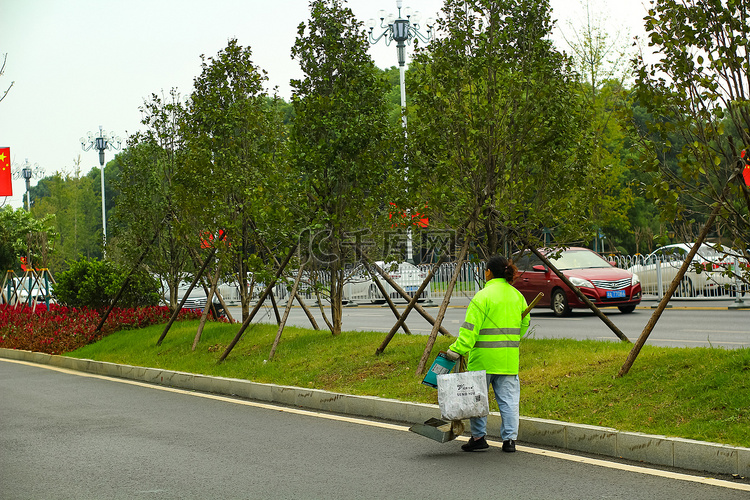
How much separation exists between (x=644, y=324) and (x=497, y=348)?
11024 millimetres

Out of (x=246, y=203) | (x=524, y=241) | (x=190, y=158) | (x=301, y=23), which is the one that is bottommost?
(x=524, y=241)

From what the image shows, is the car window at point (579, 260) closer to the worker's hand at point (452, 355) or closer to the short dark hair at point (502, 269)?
the short dark hair at point (502, 269)

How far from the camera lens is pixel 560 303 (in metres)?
20.7

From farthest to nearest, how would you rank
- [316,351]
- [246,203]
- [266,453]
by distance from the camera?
[246,203] → [316,351] → [266,453]

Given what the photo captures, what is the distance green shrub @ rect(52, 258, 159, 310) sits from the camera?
63.0 feet

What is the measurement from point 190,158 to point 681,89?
10026 mm

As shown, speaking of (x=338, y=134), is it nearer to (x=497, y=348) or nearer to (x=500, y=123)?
(x=500, y=123)

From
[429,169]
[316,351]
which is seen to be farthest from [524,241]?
[316,351]

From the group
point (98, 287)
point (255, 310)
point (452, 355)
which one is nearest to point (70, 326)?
point (98, 287)

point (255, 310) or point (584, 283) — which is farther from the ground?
point (584, 283)

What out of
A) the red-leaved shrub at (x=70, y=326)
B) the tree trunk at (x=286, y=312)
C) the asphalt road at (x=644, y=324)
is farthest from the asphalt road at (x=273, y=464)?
the red-leaved shrub at (x=70, y=326)

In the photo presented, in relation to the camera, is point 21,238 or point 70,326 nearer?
point 70,326

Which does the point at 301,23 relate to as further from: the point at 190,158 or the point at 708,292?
the point at 708,292

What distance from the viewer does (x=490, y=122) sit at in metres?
10.6
